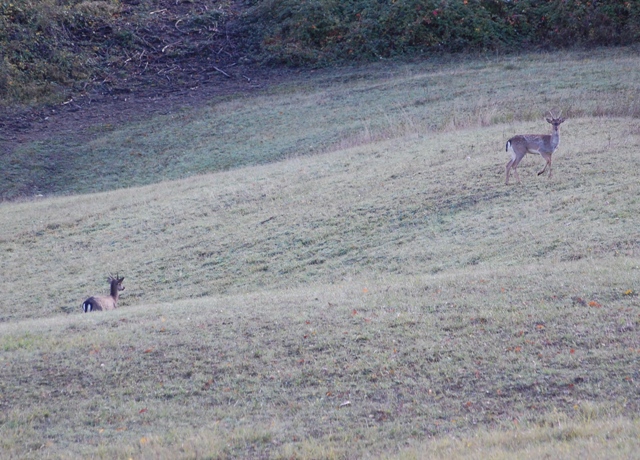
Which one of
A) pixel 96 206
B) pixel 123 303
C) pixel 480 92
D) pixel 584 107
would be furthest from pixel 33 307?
pixel 480 92

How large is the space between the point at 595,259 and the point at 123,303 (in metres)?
7.87

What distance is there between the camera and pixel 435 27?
35.2m

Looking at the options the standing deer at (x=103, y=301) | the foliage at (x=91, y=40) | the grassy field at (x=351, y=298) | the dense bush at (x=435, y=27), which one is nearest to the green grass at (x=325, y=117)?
the grassy field at (x=351, y=298)

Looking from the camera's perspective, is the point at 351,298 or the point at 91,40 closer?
the point at 351,298

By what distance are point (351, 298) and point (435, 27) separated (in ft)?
89.4

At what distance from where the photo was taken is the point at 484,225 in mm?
13633

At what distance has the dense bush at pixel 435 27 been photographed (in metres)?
33.5

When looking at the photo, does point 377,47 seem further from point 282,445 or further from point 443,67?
point 282,445

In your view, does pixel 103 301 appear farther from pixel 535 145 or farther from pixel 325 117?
pixel 325 117

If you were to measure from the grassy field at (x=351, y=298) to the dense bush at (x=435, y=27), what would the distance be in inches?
402

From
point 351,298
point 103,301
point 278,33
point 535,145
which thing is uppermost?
point 278,33

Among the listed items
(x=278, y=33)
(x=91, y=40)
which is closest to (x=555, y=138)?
(x=278, y=33)

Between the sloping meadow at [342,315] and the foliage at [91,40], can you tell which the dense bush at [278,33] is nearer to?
the foliage at [91,40]

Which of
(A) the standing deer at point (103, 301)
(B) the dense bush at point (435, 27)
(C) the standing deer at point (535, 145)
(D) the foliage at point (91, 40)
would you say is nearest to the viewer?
(A) the standing deer at point (103, 301)
